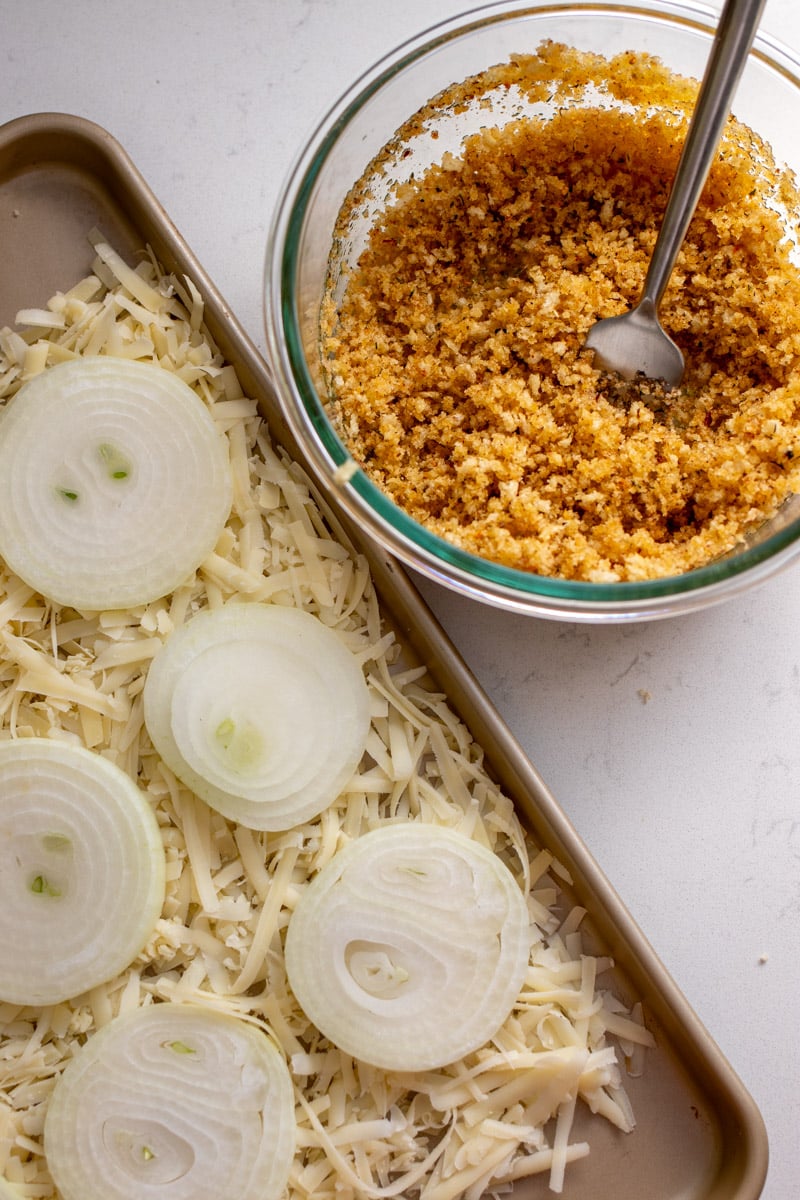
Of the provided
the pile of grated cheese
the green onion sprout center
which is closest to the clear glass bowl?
the pile of grated cheese

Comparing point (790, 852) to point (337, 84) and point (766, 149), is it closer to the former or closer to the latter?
point (766, 149)

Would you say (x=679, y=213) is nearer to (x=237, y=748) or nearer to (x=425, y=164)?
(x=425, y=164)

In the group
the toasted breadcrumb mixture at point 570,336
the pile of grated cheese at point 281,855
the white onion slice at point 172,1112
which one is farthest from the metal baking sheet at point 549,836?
the white onion slice at point 172,1112

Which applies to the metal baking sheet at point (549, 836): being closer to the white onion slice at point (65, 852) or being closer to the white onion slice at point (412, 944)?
the white onion slice at point (412, 944)

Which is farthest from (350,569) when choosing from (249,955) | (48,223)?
(48,223)

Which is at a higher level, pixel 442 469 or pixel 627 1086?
pixel 442 469
